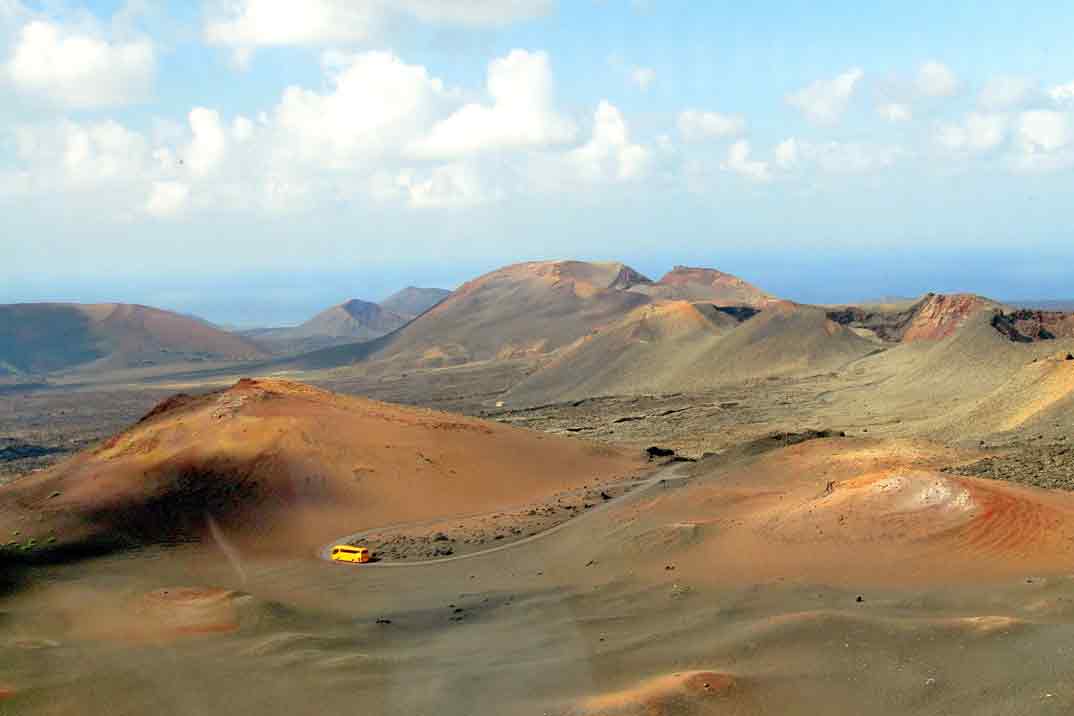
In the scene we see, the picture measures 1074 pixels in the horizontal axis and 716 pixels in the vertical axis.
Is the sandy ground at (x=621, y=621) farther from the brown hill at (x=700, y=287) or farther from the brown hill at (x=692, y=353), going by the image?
the brown hill at (x=700, y=287)

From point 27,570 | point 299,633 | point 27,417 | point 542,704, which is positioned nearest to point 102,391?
point 27,417

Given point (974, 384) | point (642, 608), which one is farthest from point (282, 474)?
point (974, 384)

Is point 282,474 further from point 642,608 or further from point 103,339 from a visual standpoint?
point 103,339

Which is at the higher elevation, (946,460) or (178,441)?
(178,441)

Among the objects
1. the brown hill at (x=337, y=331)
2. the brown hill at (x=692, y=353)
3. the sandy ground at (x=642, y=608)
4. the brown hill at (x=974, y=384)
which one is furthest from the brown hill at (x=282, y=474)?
the brown hill at (x=337, y=331)

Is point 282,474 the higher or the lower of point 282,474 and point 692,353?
the lower

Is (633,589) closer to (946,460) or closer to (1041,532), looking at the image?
(1041,532)
